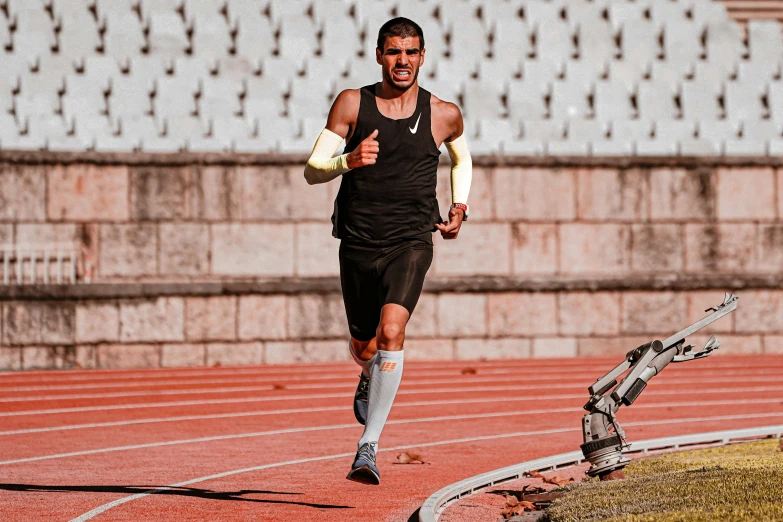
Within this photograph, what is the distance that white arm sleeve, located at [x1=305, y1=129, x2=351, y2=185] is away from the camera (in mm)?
5910

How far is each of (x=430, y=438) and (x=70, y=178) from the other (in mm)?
8502

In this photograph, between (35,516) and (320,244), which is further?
(320,244)

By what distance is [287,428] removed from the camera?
9.59 metres

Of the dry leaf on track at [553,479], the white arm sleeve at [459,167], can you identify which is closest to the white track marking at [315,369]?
the dry leaf on track at [553,479]

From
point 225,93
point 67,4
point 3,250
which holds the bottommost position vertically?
point 3,250

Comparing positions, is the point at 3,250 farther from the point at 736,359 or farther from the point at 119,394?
the point at 736,359

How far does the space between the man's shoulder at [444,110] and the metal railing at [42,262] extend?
10157 mm

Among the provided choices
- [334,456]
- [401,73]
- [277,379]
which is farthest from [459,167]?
[277,379]

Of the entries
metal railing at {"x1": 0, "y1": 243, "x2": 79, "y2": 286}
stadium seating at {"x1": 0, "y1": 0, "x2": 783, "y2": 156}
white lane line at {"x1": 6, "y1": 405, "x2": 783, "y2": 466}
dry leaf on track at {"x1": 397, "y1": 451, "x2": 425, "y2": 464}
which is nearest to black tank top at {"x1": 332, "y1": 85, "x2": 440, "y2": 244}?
dry leaf on track at {"x1": 397, "y1": 451, "x2": 425, "y2": 464}

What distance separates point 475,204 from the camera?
16.6 m

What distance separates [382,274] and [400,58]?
0.99m

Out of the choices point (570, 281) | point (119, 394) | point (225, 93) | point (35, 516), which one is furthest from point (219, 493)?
point (225, 93)

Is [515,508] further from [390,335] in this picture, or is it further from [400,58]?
[400,58]

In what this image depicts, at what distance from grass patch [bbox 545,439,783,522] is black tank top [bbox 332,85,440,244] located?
1.42 metres
